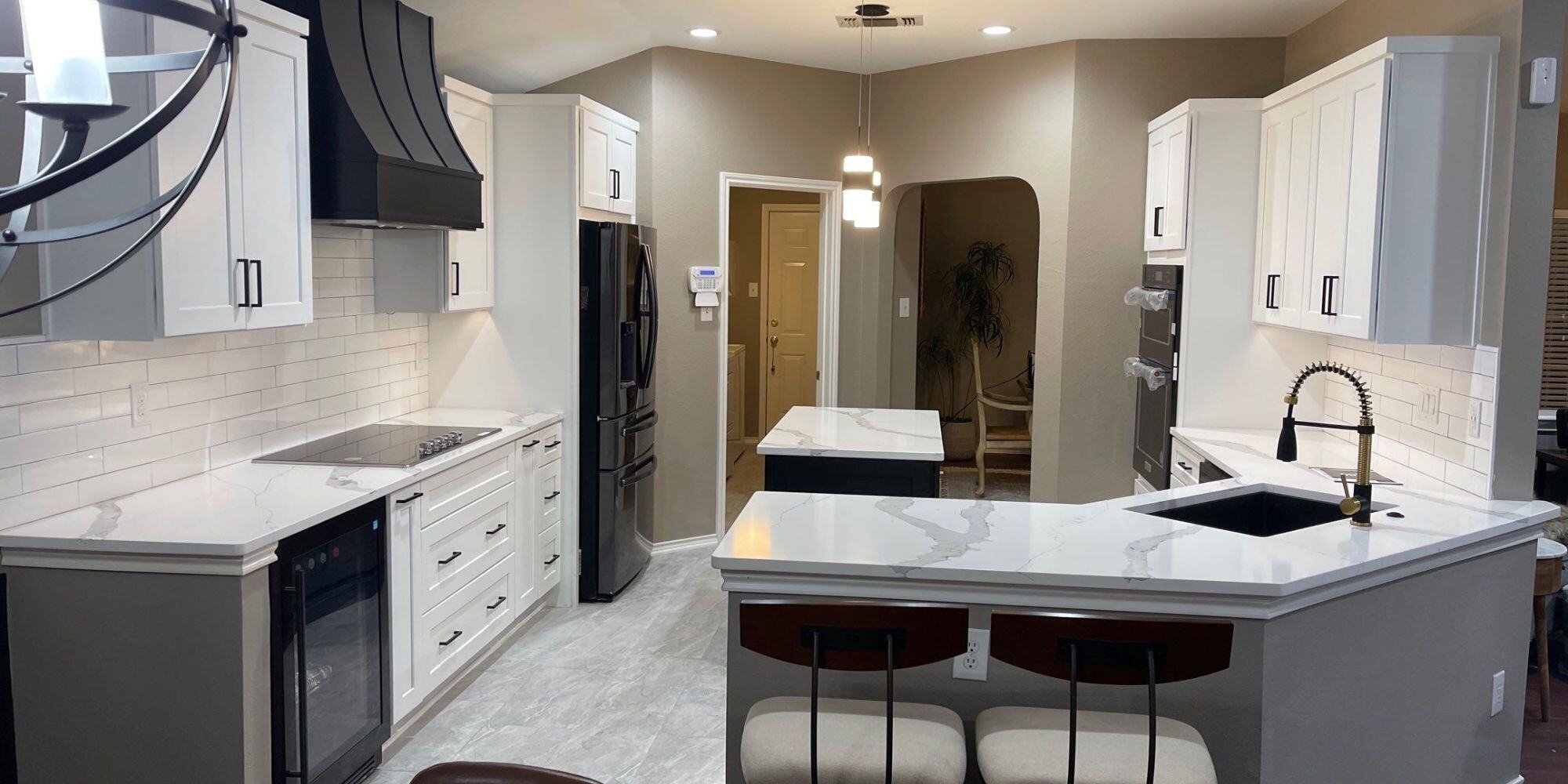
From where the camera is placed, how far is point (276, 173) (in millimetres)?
3268

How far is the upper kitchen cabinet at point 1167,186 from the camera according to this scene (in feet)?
16.0

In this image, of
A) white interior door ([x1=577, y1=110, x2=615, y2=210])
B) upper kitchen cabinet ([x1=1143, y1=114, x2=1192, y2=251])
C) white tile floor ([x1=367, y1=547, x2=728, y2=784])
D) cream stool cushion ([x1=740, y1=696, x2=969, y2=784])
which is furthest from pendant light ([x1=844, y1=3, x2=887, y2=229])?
cream stool cushion ([x1=740, y1=696, x2=969, y2=784])

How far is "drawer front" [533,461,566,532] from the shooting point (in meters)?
4.82

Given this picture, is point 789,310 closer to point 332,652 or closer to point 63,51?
point 332,652

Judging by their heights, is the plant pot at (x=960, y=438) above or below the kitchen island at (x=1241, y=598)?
below

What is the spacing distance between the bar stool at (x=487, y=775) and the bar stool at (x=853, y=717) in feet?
1.92

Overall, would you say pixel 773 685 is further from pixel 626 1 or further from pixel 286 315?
pixel 626 1

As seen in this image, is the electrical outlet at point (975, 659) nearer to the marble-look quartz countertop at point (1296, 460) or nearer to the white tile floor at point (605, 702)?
the white tile floor at point (605, 702)

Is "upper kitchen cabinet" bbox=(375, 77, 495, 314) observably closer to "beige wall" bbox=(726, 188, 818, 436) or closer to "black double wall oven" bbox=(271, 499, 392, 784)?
"black double wall oven" bbox=(271, 499, 392, 784)

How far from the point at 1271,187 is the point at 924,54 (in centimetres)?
221

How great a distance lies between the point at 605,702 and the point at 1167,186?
3304 millimetres

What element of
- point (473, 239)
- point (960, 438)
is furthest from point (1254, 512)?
point (960, 438)

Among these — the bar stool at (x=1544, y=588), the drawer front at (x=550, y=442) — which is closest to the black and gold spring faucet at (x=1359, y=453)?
the bar stool at (x=1544, y=588)

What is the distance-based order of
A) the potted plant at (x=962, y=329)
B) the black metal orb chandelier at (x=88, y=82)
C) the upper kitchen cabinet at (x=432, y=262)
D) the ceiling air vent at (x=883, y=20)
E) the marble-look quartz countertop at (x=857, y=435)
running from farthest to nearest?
the potted plant at (x=962, y=329), the ceiling air vent at (x=883, y=20), the upper kitchen cabinet at (x=432, y=262), the marble-look quartz countertop at (x=857, y=435), the black metal orb chandelier at (x=88, y=82)
